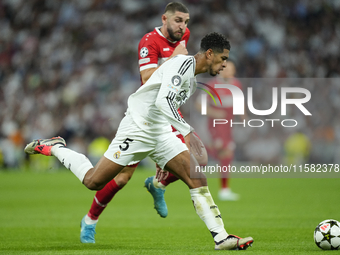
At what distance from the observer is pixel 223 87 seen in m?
11.1

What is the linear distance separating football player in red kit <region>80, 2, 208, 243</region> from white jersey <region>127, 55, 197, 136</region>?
0.85m

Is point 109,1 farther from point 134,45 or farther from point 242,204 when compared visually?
point 242,204

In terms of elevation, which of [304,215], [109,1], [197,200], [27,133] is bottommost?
[27,133]

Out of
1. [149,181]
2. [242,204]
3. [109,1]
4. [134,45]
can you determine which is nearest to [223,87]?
[242,204]

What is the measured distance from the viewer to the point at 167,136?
204 inches

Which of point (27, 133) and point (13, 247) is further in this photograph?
point (27, 133)

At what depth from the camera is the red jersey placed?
6406 millimetres

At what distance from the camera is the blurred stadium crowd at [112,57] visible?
20.1 m

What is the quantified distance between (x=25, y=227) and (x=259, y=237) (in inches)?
132

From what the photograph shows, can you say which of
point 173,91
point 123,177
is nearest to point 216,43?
point 173,91

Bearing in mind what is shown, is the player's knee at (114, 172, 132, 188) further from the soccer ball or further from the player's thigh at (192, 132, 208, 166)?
the soccer ball

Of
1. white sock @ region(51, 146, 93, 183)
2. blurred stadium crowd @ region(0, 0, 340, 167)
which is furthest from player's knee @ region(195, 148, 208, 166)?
blurred stadium crowd @ region(0, 0, 340, 167)

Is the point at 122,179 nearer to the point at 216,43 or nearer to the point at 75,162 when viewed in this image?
the point at 75,162

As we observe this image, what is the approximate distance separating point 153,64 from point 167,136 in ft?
4.97
